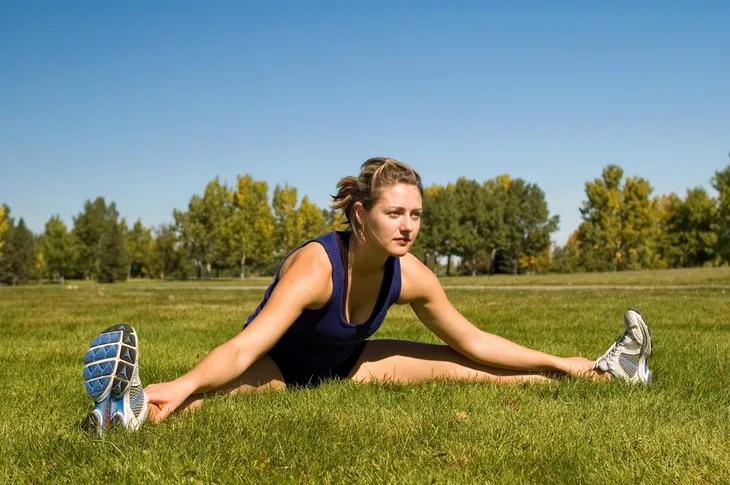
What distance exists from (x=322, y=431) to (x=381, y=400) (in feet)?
2.45

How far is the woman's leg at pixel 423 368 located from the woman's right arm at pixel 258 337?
3.10ft

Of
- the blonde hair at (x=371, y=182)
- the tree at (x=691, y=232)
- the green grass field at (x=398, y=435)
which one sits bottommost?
the green grass field at (x=398, y=435)

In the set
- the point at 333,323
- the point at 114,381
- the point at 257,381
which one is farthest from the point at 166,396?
the point at 333,323

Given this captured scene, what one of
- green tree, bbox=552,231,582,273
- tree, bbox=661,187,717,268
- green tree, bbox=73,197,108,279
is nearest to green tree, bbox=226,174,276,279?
green tree, bbox=73,197,108,279

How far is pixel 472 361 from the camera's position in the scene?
185 inches

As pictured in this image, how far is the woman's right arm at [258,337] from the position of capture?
3410 millimetres

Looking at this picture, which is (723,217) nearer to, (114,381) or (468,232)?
(468,232)

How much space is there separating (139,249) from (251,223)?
28.8m

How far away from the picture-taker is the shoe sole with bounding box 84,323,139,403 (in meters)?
3.04

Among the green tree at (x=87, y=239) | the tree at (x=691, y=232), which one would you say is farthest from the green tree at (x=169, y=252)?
the tree at (x=691, y=232)

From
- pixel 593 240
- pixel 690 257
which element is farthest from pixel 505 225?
pixel 690 257

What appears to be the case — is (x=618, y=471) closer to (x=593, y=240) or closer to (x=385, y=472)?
(x=385, y=472)

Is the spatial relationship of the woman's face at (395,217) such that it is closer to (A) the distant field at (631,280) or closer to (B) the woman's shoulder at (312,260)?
(B) the woman's shoulder at (312,260)

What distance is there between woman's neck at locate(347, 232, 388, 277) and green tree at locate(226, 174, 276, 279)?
55.1m
